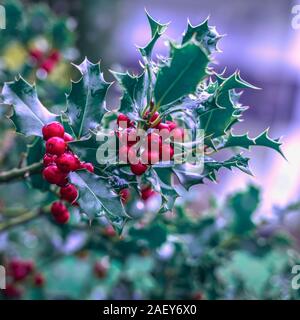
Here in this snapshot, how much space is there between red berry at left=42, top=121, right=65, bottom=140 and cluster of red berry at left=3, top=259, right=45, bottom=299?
1.11 meters

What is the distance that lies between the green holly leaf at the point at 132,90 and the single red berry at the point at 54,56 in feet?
4.06

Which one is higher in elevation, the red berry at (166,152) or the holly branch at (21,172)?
the holly branch at (21,172)

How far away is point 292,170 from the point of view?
195 inches

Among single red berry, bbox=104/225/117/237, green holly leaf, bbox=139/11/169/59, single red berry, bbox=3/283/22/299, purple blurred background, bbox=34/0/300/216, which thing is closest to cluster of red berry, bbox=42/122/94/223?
green holly leaf, bbox=139/11/169/59

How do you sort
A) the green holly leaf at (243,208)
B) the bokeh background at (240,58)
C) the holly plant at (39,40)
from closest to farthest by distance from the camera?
the green holly leaf at (243,208), the holly plant at (39,40), the bokeh background at (240,58)

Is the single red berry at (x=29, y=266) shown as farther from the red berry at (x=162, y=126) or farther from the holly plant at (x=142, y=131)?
the red berry at (x=162, y=126)

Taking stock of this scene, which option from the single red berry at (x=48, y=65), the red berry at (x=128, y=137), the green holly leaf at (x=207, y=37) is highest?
the single red berry at (x=48, y=65)

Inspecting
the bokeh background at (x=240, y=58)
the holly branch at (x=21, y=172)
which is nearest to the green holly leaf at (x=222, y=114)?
the holly branch at (x=21, y=172)

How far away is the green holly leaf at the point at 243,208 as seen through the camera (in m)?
1.68

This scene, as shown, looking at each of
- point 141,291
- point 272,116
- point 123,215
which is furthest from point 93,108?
point 272,116

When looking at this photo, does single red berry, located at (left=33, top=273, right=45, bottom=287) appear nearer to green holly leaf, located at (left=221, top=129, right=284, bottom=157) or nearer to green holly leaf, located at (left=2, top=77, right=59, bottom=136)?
green holly leaf, located at (left=2, top=77, right=59, bottom=136)

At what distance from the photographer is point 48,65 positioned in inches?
81.9

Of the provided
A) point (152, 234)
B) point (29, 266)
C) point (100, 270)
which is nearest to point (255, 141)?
point (152, 234)

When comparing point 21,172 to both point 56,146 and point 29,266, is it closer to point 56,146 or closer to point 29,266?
point 56,146
